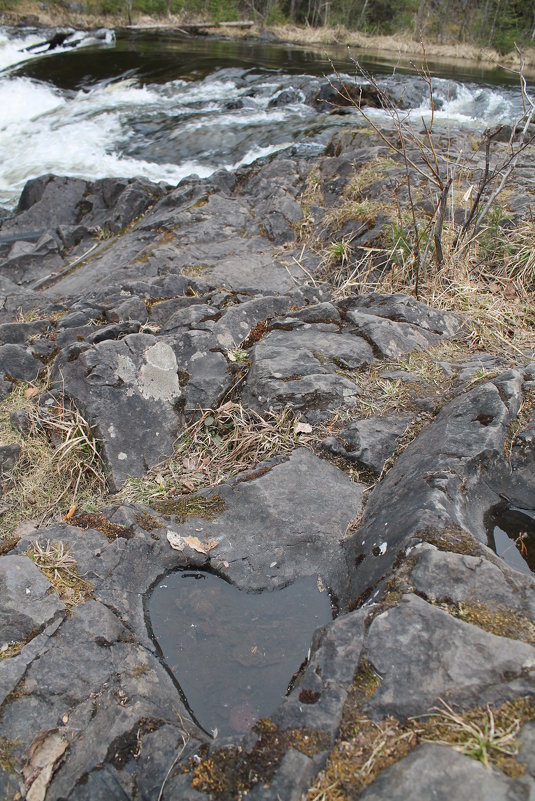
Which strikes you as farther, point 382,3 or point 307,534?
point 382,3

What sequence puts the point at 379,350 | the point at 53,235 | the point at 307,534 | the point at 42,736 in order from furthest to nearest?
1. the point at 53,235
2. the point at 379,350
3. the point at 307,534
4. the point at 42,736

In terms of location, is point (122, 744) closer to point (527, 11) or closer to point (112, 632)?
point (112, 632)

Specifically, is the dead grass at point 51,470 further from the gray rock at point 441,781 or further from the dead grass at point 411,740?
the gray rock at point 441,781

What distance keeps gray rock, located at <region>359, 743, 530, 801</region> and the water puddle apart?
974 mm

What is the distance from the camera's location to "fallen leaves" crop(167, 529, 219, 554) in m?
2.60

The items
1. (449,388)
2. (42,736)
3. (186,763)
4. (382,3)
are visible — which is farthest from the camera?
(382,3)

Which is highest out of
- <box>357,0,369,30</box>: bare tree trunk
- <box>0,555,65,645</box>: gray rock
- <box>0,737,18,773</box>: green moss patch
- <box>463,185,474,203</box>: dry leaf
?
<box>357,0,369,30</box>: bare tree trunk

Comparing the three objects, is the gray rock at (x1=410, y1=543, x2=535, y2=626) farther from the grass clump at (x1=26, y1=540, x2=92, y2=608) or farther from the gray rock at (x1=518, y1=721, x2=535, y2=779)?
the grass clump at (x1=26, y1=540, x2=92, y2=608)

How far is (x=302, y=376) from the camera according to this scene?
348 cm

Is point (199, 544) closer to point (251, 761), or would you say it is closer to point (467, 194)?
point (251, 761)

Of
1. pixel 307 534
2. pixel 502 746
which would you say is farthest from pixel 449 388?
pixel 502 746

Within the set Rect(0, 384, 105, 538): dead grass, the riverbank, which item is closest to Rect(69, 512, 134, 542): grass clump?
Rect(0, 384, 105, 538): dead grass

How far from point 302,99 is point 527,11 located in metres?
26.2

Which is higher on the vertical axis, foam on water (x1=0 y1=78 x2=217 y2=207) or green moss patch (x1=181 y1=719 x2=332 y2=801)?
foam on water (x1=0 y1=78 x2=217 y2=207)
